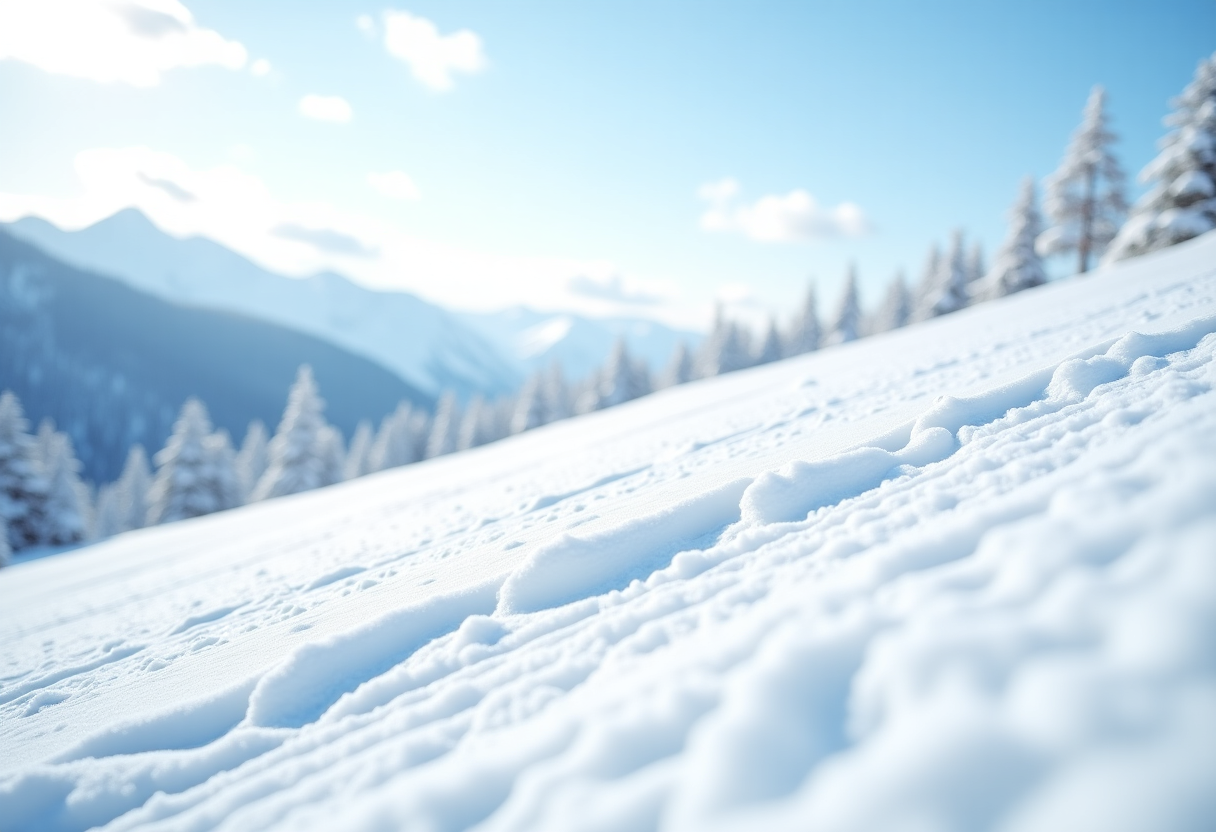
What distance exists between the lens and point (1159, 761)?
1102 millimetres

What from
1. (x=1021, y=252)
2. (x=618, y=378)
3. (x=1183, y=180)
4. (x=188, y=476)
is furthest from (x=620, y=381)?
(x=1183, y=180)

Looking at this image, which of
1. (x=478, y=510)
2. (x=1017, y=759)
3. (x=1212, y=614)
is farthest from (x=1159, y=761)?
(x=478, y=510)

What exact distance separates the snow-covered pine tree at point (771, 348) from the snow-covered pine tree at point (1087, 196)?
15307mm

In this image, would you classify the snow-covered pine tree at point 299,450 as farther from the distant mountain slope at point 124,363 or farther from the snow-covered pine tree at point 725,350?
the distant mountain slope at point 124,363

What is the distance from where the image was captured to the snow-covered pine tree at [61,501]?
2145 cm

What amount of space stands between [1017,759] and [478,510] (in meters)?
5.30

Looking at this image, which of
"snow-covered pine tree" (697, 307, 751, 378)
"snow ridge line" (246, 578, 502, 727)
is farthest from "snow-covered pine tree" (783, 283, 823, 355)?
"snow ridge line" (246, 578, 502, 727)

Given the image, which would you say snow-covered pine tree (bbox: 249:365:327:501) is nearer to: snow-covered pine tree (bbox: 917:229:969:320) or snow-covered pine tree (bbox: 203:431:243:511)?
snow-covered pine tree (bbox: 203:431:243:511)

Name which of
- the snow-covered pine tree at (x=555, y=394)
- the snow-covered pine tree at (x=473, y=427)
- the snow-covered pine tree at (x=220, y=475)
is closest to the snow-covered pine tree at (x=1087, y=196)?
the snow-covered pine tree at (x=555, y=394)

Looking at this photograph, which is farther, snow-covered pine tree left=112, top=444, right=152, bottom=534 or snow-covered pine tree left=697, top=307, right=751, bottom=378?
snow-covered pine tree left=112, top=444, right=152, bottom=534

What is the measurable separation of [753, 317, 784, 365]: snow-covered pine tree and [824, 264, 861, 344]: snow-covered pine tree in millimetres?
3416

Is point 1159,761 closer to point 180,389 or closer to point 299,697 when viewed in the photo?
point 299,697

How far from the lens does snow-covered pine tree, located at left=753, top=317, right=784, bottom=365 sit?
115 feet

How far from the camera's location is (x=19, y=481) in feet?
67.1
